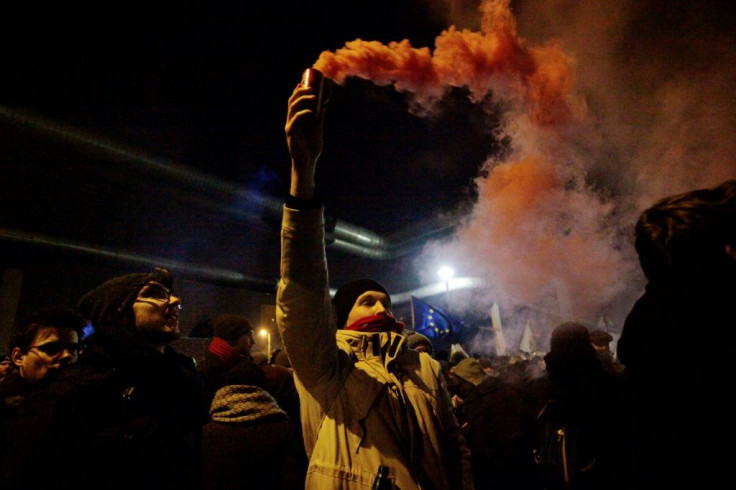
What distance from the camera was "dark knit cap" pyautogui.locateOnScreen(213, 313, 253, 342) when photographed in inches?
137

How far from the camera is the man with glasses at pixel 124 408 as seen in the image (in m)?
1.60

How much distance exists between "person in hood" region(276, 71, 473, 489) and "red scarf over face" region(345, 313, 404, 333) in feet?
0.78

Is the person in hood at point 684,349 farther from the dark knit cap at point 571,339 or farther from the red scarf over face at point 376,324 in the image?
the dark knit cap at point 571,339

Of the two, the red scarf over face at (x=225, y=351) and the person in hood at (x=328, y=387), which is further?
the red scarf over face at (x=225, y=351)

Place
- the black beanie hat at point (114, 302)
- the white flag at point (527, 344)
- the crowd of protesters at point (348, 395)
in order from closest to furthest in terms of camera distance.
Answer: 1. the crowd of protesters at point (348, 395)
2. the black beanie hat at point (114, 302)
3. the white flag at point (527, 344)

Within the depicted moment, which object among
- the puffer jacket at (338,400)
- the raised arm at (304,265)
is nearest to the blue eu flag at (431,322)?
the puffer jacket at (338,400)

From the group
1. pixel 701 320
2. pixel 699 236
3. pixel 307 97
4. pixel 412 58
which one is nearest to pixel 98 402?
pixel 307 97

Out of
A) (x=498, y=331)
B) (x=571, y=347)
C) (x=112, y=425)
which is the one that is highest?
(x=498, y=331)

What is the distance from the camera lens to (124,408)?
1851 mm

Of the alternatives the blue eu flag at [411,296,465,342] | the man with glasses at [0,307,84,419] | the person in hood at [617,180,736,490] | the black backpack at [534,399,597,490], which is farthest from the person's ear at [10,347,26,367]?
the blue eu flag at [411,296,465,342]

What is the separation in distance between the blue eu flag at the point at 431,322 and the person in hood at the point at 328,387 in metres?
5.83

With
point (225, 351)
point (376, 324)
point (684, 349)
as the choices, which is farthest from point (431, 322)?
point (684, 349)

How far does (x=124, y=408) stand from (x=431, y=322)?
20.5ft

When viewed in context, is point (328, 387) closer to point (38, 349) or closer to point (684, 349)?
point (684, 349)
